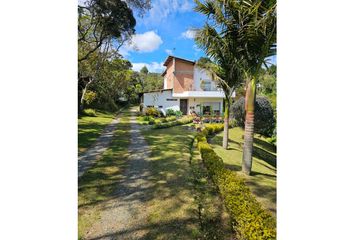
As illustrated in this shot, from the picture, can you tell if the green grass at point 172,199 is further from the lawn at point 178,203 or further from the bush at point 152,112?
the bush at point 152,112

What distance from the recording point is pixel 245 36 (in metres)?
6.16

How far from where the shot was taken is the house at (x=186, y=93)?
2664cm

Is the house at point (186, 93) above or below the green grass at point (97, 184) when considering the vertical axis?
above

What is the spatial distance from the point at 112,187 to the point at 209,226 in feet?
9.95

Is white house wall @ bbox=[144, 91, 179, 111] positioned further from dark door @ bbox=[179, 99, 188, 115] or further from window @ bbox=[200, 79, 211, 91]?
window @ bbox=[200, 79, 211, 91]

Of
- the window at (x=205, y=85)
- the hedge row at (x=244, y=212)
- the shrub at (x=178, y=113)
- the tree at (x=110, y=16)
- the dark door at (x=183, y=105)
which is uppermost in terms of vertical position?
the tree at (x=110, y=16)

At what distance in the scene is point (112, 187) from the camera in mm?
5832

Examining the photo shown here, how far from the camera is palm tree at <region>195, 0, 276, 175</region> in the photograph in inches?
209

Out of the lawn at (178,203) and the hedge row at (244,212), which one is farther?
the lawn at (178,203)

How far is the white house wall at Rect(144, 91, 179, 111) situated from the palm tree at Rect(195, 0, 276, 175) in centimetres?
1955

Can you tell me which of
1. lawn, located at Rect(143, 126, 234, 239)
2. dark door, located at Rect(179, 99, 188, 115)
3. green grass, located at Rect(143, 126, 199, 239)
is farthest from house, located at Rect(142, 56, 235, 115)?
lawn, located at Rect(143, 126, 234, 239)

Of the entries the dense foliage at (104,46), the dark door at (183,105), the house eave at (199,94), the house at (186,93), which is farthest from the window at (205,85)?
the dense foliage at (104,46)

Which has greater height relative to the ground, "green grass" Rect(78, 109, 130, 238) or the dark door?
the dark door

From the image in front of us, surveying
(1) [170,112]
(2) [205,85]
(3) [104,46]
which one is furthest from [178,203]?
(2) [205,85]
